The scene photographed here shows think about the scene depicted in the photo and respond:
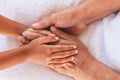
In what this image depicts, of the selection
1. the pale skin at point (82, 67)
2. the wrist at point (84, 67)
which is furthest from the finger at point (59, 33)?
the wrist at point (84, 67)

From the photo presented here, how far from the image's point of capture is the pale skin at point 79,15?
3.94ft

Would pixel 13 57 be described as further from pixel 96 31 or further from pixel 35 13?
pixel 96 31

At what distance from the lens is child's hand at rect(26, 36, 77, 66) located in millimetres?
1145

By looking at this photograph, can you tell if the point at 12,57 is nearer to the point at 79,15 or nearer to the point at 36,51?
the point at 36,51

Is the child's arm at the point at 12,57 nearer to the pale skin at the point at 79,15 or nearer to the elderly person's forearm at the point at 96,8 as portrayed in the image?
the pale skin at the point at 79,15

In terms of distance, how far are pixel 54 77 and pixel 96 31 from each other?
0.95 feet

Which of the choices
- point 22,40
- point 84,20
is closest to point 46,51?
point 22,40

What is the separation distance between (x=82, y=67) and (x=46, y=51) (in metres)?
0.18

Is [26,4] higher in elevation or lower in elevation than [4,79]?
higher

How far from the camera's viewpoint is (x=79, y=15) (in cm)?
121

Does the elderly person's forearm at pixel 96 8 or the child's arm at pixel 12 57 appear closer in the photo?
the child's arm at pixel 12 57

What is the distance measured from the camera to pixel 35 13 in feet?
4.12

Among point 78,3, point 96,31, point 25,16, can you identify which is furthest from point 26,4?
point 96,31

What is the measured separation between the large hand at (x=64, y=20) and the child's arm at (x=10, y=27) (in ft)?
0.23
